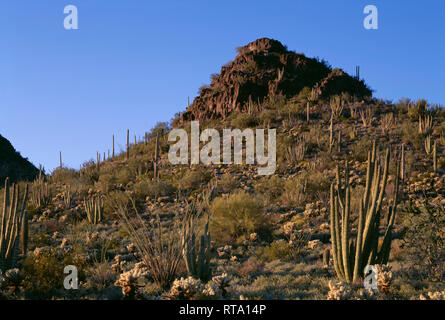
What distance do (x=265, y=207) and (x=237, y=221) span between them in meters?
3.35

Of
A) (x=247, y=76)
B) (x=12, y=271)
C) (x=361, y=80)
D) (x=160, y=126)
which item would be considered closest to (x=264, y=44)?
(x=247, y=76)

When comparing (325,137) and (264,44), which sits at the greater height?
(264,44)

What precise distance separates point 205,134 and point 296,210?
16.6 meters

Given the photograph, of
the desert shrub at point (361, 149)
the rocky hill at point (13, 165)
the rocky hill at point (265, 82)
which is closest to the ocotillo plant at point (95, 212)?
the desert shrub at point (361, 149)

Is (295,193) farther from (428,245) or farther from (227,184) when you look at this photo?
(428,245)

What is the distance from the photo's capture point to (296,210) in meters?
15.2

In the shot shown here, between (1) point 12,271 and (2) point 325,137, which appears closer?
(1) point 12,271

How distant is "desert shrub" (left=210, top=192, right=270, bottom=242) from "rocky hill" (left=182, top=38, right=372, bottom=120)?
20509 millimetres

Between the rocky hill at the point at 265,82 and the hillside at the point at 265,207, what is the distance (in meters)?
0.15

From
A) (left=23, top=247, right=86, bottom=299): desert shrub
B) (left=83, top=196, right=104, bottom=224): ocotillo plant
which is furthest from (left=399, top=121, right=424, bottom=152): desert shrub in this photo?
(left=23, top=247, right=86, bottom=299): desert shrub

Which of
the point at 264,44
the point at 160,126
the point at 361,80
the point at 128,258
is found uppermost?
the point at 264,44

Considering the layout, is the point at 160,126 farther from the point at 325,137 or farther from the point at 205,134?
the point at 325,137

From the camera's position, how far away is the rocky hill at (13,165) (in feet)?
120

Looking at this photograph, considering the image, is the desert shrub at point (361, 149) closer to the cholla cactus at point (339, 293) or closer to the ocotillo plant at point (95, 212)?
the ocotillo plant at point (95, 212)
